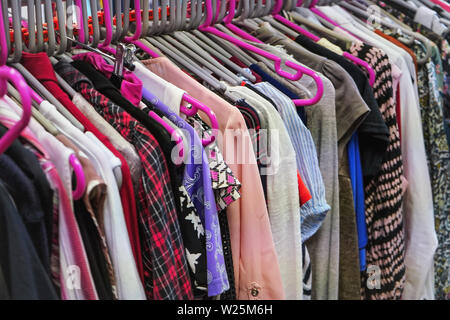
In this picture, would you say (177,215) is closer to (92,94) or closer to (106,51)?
(92,94)

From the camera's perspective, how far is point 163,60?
967 mm

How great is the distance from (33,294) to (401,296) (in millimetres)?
865

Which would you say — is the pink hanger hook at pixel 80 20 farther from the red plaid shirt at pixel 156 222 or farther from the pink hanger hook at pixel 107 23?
the red plaid shirt at pixel 156 222

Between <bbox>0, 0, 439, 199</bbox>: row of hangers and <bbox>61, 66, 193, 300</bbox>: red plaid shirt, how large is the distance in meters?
0.05

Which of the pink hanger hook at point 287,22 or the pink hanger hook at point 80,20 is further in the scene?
the pink hanger hook at point 287,22

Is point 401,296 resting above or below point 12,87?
below

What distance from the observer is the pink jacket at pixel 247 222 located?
869 millimetres

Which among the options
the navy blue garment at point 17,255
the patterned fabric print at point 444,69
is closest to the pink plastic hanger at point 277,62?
the patterned fabric print at point 444,69

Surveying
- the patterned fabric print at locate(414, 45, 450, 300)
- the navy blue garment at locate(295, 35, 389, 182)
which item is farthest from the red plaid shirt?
the patterned fabric print at locate(414, 45, 450, 300)

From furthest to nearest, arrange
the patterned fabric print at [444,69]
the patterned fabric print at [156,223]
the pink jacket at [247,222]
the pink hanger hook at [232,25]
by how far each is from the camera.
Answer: the patterned fabric print at [444,69]
the pink hanger hook at [232,25]
the pink jacket at [247,222]
the patterned fabric print at [156,223]

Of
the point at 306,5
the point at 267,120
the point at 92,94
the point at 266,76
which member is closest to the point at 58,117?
the point at 92,94

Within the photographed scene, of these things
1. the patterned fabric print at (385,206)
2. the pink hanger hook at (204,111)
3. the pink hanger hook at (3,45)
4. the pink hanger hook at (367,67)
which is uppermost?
the pink hanger hook at (3,45)

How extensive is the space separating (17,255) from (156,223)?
199mm

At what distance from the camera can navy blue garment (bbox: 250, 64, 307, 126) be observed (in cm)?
101
